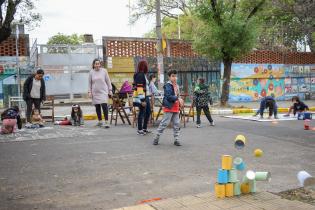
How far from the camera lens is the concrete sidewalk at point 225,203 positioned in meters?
4.02

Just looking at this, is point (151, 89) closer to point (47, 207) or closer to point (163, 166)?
point (163, 166)

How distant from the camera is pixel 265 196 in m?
4.38

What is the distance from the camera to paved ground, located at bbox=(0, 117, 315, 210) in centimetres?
457

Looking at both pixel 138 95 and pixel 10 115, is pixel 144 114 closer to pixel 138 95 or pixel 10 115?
pixel 138 95

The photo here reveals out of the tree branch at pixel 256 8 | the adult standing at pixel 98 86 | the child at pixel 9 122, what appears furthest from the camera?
the tree branch at pixel 256 8

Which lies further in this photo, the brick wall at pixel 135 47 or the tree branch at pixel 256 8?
the brick wall at pixel 135 47

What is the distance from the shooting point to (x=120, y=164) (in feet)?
20.3

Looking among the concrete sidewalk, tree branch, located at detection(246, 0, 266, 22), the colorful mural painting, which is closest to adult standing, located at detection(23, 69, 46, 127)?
the concrete sidewalk

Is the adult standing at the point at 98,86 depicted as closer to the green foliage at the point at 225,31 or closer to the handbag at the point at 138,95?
the handbag at the point at 138,95

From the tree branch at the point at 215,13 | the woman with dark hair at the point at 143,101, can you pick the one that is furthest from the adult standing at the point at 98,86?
the tree branch at the point at 215,13

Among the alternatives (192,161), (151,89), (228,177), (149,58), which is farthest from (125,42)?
(228,177)

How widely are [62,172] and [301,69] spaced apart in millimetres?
24763

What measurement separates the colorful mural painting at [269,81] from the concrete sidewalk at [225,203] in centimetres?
2071

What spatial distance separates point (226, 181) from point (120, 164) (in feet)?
7.63
